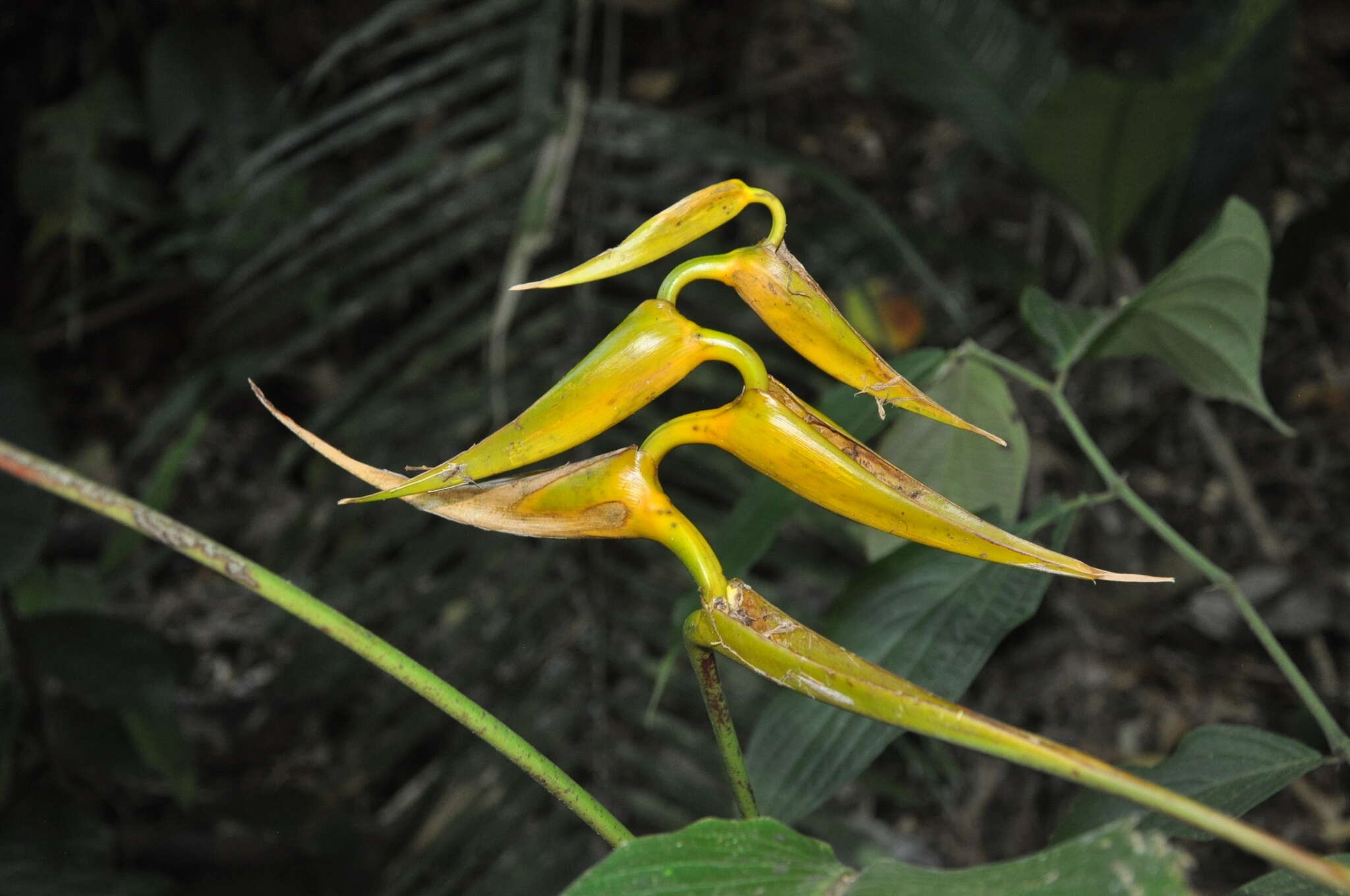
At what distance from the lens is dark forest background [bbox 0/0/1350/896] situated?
85 centimetres

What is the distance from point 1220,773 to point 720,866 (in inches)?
9.7

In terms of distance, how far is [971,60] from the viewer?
1.16m

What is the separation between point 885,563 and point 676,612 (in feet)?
0.34

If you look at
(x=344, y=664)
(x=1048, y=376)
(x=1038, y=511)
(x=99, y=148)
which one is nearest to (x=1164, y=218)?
(x=1048, y=376)

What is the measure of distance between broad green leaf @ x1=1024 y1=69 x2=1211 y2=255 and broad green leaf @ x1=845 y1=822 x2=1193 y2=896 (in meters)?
0.87

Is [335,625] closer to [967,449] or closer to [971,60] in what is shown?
[967,449]

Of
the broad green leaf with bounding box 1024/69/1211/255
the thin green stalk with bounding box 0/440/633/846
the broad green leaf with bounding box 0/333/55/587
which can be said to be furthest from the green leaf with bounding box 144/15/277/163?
the thin green stalk with bounding box 0/440/633/846

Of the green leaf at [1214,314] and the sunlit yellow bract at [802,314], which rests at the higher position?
the sunlit yellow bract at [802,314]

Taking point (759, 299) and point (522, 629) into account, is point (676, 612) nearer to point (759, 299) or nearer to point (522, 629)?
point (759, 299)

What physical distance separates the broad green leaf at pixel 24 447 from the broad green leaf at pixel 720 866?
0.59m

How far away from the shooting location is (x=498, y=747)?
0.93 feet

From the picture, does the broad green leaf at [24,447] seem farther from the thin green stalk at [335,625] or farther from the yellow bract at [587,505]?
the yellow bract at [587,505]

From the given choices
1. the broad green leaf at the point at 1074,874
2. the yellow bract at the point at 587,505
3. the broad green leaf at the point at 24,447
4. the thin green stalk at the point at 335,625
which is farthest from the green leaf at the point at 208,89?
the broad green leaf at the point at 1074,874

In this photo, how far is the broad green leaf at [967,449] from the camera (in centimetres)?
44
